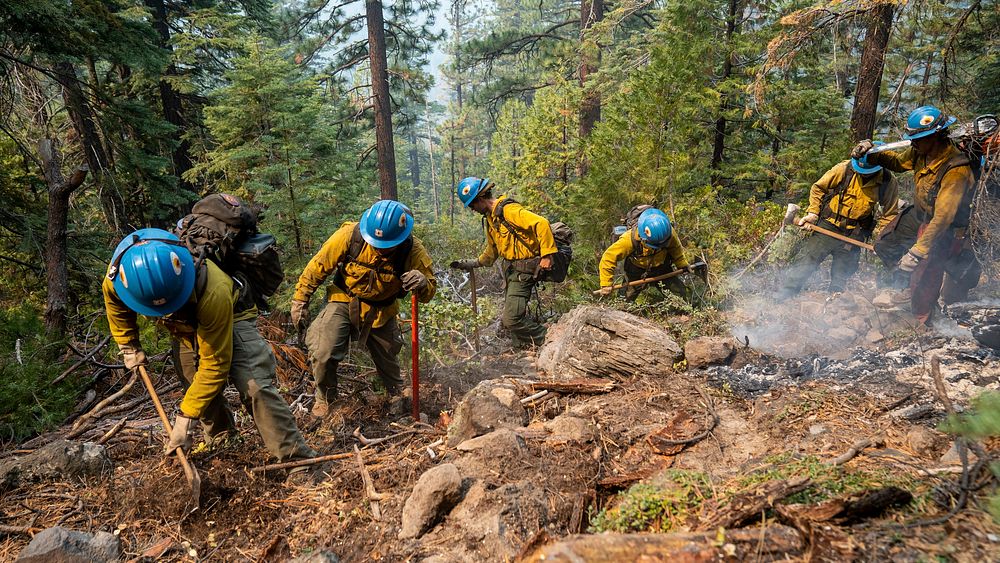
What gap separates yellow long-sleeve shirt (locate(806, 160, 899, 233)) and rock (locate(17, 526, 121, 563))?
306 inches

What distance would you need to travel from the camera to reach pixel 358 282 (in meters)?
4.65

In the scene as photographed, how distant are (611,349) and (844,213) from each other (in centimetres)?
392

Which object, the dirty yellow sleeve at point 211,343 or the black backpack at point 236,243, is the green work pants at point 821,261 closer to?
the black backpack at point 236,243

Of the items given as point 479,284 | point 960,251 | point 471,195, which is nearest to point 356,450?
point 471,195

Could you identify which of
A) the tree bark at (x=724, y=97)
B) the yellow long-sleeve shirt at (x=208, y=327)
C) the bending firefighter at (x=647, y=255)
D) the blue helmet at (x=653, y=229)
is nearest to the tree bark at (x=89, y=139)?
the yellow long-sleeve shirt at (x=208, y=327)

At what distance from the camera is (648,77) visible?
26.2 feet

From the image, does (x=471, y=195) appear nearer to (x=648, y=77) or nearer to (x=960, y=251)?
(x=648, y=77)

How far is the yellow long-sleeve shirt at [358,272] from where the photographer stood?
4574 mm

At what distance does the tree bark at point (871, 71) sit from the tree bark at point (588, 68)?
17.3ft

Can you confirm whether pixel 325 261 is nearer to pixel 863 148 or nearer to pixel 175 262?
pixel 175 262

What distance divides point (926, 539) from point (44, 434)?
19.9ft

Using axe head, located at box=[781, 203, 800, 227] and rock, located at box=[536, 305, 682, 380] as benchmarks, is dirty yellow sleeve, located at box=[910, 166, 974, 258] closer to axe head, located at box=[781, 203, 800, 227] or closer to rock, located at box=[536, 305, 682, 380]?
axe head, located at box=[781, 203, 800, 227]

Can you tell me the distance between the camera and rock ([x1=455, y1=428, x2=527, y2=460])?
132 inches

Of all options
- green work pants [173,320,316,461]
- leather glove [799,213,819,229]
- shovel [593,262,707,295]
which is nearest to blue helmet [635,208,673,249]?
shovel [593,262,707,295]
